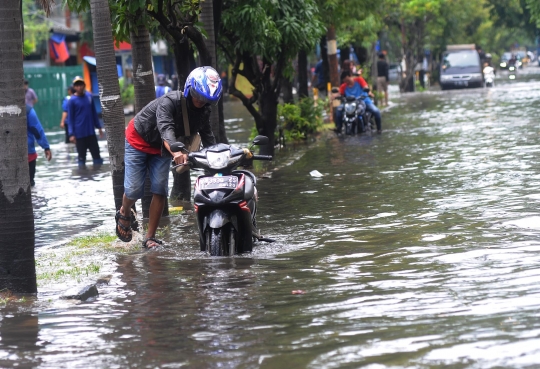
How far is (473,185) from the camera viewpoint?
1312 cm

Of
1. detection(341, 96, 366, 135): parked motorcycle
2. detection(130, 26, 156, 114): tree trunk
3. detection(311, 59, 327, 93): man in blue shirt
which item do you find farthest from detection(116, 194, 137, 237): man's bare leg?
detection(311, 59, 327, 93): man in blue shirt

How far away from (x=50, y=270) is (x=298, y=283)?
242 cm

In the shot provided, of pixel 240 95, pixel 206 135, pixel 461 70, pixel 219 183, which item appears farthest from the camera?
pixel 461 70

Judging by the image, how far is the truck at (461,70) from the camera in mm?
50219

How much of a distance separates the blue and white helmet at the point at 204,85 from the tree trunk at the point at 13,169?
6.12 ft

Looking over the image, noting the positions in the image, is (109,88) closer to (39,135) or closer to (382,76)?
(39,135)

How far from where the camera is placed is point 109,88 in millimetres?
10922

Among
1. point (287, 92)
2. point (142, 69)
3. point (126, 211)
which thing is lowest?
point (126, 211)

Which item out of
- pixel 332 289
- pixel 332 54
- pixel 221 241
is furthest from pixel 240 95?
pixel 332 289

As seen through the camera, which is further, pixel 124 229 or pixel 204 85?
pixel 124 229

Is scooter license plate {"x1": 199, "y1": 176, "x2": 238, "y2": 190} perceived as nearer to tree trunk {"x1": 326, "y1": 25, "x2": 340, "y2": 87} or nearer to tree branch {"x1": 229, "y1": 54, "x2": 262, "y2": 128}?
tree branch {"x1": 229, "y1": 54, "x2": 262, "y2": 128}

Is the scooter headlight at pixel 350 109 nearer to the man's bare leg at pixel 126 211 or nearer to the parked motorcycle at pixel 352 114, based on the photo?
the parked motorcycle at pixel 352 114

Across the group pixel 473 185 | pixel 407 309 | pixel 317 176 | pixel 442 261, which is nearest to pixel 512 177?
pixel 473 185

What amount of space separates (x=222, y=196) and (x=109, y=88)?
2.76 m
